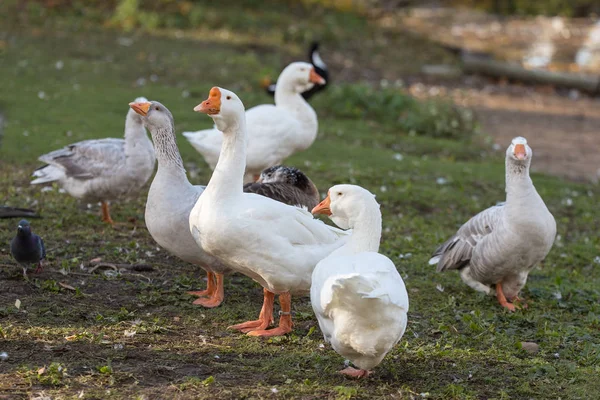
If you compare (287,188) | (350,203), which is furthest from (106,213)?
(350,203)

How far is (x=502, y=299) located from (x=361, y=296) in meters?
2.92

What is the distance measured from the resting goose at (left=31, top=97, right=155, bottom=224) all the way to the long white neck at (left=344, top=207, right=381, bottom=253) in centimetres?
350

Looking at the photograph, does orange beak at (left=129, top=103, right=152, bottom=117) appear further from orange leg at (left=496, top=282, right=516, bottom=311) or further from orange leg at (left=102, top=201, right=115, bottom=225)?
orange leg at (left=496, top=282, right=516, bottom=311)

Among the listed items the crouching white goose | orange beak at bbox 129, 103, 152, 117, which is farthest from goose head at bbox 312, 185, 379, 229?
orange beak at bbox 129, 103, 152, 117

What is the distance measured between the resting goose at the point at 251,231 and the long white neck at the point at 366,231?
549mm

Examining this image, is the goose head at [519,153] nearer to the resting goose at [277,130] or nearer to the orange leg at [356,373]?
the orange leg at [356,373]

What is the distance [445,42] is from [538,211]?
17.0m

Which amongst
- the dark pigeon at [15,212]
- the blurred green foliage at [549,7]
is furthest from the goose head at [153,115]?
the blurred green foliage at [549,7]

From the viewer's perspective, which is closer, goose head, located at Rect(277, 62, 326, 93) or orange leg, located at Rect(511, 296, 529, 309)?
orange leg, located at Rect(511, 296, 529, 309)

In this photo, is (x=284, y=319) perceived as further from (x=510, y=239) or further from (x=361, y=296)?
(x=510, y=239)

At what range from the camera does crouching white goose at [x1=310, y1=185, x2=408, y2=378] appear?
14.7 feet

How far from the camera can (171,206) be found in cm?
615

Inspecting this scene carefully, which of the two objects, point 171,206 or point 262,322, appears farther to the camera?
point 171,206

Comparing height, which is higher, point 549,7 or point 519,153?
point 519,153
